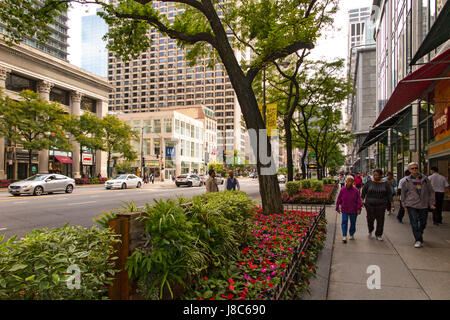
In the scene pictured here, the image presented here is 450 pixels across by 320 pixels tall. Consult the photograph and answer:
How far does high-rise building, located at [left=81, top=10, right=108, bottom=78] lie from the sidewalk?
147 meters

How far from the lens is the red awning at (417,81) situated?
7.98m

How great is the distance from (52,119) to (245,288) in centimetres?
3680

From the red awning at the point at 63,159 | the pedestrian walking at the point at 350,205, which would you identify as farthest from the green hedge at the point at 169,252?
the red awning at the point at 63,159

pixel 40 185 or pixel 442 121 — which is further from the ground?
pixel 442 121

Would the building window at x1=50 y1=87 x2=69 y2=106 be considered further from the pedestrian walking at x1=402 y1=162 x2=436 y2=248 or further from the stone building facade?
the pedestrian walking at x1=402 y1=162 x2=436 y2=248

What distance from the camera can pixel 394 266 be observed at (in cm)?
536

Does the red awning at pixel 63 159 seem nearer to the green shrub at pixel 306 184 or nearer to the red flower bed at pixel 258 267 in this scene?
the green shrub at pixel 306 184

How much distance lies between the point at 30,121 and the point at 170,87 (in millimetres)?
91623

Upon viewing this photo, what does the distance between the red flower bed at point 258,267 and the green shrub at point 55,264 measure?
4.13 feet

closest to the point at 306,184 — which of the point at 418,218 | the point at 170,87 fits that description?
the point at 418,218

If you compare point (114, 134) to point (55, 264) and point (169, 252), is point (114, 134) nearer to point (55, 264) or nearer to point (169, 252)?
point (169, 252)

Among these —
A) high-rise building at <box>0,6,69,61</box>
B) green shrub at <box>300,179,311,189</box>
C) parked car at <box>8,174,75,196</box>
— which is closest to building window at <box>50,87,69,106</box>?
parked car at <box>8,174,75,196</box>

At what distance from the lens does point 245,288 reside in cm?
361

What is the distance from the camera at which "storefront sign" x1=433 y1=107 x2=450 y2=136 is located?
1096cm
